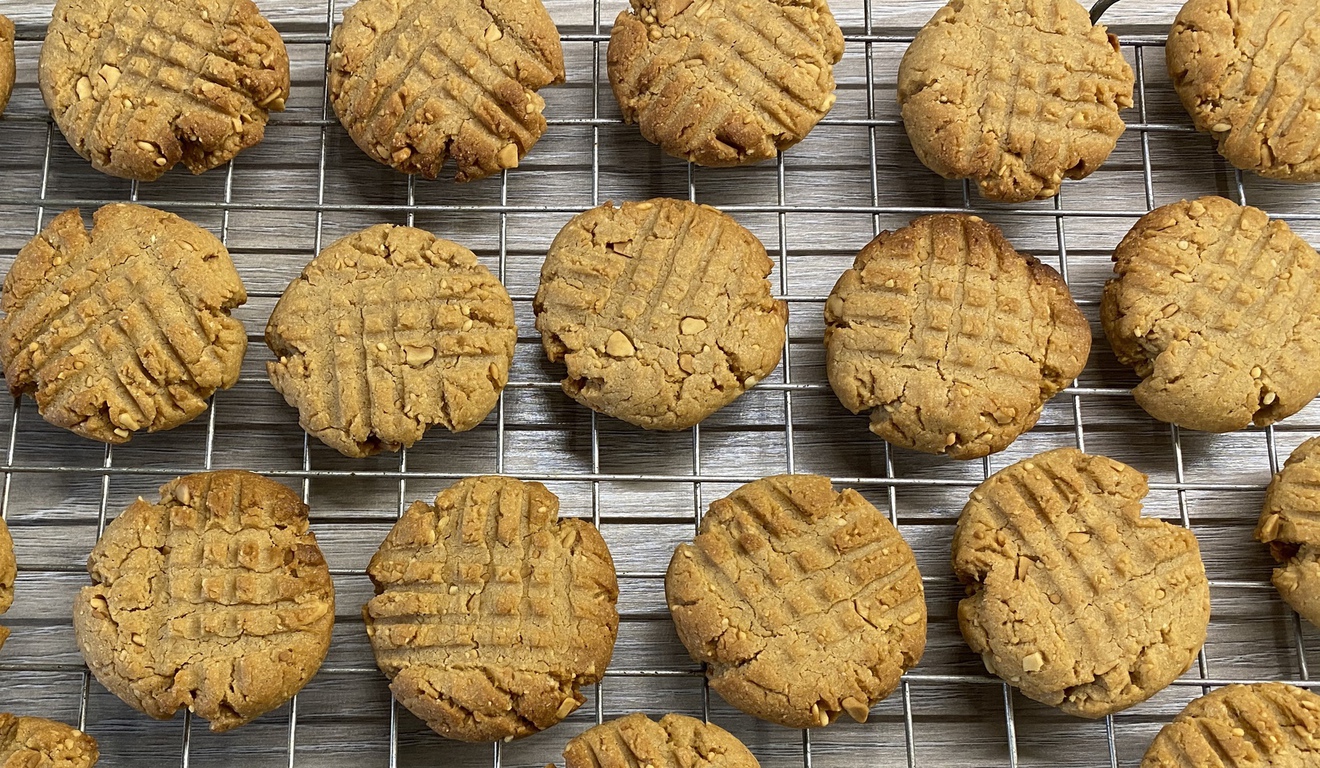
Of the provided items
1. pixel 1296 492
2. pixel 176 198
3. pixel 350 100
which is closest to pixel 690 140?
pixel 350 100

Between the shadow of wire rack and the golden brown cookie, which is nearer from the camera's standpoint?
the golden brown cookie

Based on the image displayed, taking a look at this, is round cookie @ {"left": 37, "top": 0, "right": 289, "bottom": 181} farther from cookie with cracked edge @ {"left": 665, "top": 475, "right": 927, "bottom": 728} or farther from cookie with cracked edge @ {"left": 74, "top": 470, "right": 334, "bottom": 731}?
cookie with cracked edge @ {"left": 665, "top": 475, "right": 927, "bottom": 728}

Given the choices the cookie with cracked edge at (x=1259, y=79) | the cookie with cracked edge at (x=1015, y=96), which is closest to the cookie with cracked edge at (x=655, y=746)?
the cookie with cracked edge at (x=1015, y=96)

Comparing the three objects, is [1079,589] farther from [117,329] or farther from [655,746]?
[117,329]

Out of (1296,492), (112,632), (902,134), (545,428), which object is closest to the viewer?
(112,632)

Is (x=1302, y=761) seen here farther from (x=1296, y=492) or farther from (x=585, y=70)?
(x=585, y=70)

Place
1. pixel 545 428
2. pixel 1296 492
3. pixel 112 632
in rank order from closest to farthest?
pixel 112 632 → pixel 1296 492 → pixel 545 428

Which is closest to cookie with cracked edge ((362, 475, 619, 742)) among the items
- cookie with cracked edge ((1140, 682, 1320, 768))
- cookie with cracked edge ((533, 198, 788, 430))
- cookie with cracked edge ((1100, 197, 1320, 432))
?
cookie with cracked edge ((533, 198, 788, 430))
